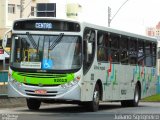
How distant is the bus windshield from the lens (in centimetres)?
2128

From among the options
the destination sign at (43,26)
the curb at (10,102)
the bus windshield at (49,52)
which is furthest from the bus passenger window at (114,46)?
the curb at (10,102)

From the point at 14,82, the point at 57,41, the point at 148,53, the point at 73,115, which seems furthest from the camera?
the point at 148,53

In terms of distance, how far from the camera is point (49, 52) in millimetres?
21328

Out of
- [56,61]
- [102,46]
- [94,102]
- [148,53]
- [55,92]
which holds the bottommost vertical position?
[94,102]

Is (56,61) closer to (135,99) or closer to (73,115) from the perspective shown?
(73,115)

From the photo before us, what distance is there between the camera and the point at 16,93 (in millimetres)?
21719

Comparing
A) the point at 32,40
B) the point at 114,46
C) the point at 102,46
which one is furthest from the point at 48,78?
the point at 114,46

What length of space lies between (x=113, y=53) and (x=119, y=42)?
1.18m

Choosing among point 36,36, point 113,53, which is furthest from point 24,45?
point 113,53

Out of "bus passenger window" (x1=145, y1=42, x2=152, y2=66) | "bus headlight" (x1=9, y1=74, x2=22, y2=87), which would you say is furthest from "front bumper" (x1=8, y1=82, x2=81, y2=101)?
"bus passenger window" (x1=145, y1=42, x2=152, y2=66)

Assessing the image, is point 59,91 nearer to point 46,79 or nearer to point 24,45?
point 46,79

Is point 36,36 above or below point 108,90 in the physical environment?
above

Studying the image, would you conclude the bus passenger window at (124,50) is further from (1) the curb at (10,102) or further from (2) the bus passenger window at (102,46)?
(1) the curb at (10,102)

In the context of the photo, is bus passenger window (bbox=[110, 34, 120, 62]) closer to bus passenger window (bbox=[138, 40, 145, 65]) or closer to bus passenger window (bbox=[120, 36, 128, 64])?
bus passenger window (bbox=[120, 36, 128, 64])
